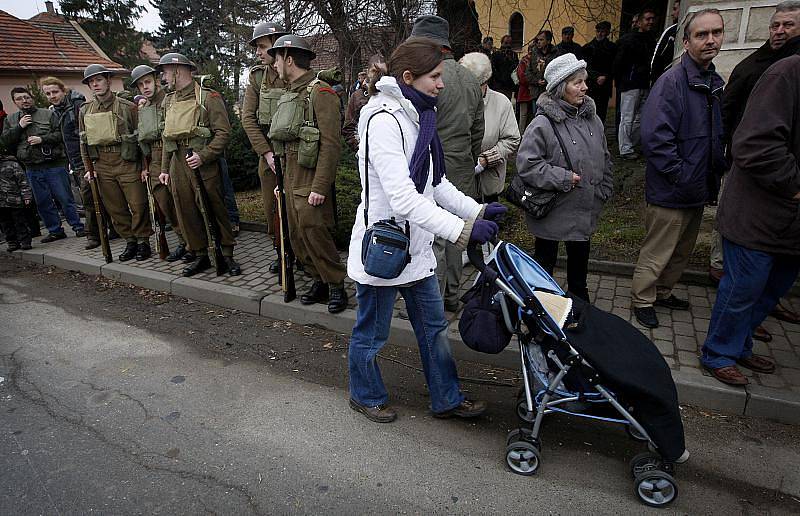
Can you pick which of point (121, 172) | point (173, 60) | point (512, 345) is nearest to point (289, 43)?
point (173, 60)

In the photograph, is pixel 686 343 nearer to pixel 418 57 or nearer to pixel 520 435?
pixel 520 435

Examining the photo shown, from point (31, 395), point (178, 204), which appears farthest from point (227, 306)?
point (31, 395)

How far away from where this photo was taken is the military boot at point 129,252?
6.96 m

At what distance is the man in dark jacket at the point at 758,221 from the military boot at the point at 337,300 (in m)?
3.00

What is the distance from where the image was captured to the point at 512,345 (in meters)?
4.32

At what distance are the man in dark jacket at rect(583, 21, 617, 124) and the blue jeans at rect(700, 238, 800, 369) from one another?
7.23m

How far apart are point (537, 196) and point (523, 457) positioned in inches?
82.4

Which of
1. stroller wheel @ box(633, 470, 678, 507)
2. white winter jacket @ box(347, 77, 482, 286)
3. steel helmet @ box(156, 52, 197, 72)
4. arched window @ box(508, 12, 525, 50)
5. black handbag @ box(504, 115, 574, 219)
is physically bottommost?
stroller wheel @ box(633, 470, 678, 507)

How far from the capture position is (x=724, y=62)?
23.0 feet

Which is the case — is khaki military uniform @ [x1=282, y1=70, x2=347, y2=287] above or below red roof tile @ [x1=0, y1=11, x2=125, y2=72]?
below

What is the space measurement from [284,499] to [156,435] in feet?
3.68

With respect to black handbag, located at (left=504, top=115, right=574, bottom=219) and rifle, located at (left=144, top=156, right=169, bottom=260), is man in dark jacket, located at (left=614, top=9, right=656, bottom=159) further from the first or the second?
rifle, located at (left=144, top=156, right=169, bottom=260)

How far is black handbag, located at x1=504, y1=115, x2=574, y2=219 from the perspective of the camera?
417 cm

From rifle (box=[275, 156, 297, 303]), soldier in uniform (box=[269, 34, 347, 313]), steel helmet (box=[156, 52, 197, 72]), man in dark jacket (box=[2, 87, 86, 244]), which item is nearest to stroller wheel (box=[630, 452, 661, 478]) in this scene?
soldier in uniform (box=[269, 34, 347, 313])
